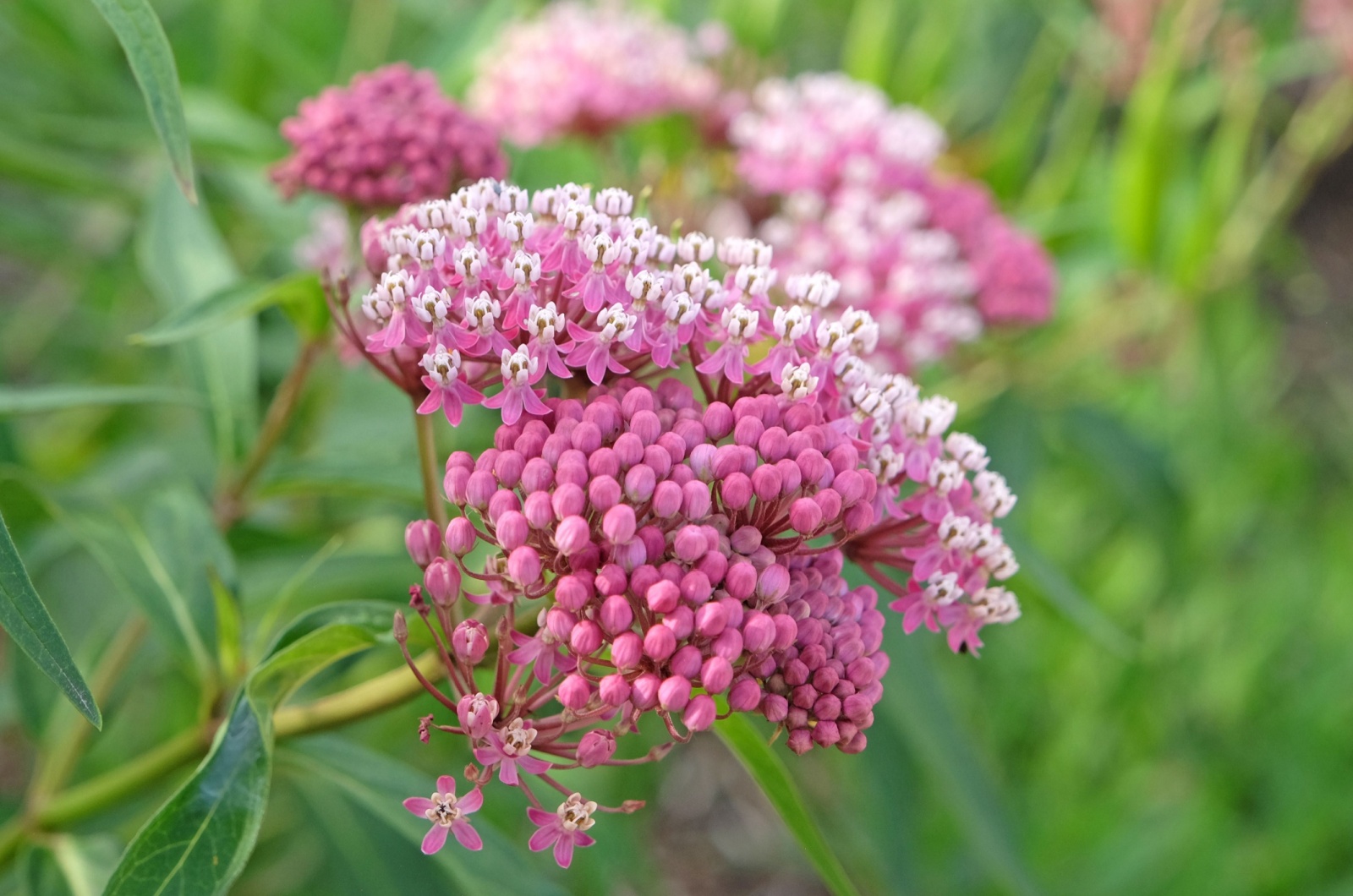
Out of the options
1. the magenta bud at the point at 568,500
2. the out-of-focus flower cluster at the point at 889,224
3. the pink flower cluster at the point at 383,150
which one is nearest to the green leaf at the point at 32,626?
the magenta bud at the point at 568,500

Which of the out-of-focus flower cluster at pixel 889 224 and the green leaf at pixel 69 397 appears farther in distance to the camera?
the out-of-focus flower cluster at pixel 889 224

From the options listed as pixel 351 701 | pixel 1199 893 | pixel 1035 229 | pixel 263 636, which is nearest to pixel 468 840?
pixel 351 701

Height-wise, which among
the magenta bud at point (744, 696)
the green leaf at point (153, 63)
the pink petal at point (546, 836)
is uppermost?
the green leaf at point (153, 63)

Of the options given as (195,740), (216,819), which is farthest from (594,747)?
(195,740)

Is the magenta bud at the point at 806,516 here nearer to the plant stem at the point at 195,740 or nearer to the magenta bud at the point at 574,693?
the magenta bud at the point at 574,693

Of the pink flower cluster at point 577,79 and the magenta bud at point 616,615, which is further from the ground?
the magenta bud at point 616,615

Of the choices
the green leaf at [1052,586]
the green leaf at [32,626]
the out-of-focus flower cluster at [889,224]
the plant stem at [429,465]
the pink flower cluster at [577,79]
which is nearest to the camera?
the green leaf at [32,626]

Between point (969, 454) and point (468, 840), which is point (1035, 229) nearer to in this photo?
point (969, 454)
